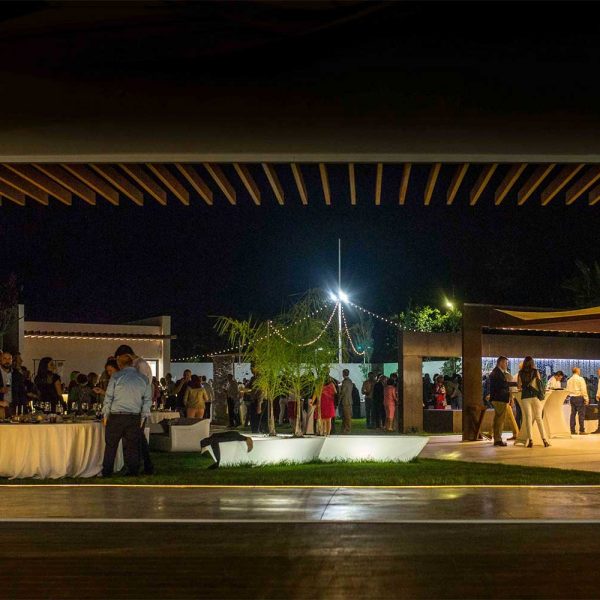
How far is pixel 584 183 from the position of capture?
21.4 ft

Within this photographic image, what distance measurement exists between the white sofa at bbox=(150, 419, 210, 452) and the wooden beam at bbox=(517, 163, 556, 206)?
10.6 meters

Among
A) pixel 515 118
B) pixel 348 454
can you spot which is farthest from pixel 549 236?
pixel 515 118

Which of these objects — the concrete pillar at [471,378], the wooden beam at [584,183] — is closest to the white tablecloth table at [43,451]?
the wooden beam at [584,183]

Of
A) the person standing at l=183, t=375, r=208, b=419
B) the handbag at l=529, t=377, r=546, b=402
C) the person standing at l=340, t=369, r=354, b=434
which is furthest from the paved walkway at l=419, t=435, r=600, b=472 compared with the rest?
the person standing at l=340, t=369, r=354, b=434

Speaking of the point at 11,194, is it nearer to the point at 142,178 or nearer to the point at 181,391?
the point at 142,178

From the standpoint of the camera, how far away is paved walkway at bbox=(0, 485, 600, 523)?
7742 mm

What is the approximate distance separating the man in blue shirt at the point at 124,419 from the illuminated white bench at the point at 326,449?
1816 millimetres

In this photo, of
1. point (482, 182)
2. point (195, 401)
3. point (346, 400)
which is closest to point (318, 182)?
point (482, 182)

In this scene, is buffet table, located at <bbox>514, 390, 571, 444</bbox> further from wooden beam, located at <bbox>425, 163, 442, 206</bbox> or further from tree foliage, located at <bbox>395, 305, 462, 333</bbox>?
tree foliage, located at <bbox>395, 305, 462, 333</bbox>

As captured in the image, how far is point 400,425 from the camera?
74.9ft

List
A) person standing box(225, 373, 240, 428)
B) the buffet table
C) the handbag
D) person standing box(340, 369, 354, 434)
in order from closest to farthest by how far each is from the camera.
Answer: the handbag, the buffet table, person standing box(340, 369, 354, 434), person standing box(225, 373, 240, 428)

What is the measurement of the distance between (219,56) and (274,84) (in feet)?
1.10

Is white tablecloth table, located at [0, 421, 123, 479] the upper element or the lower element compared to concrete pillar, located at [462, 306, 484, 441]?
lower

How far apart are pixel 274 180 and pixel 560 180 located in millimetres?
1795
